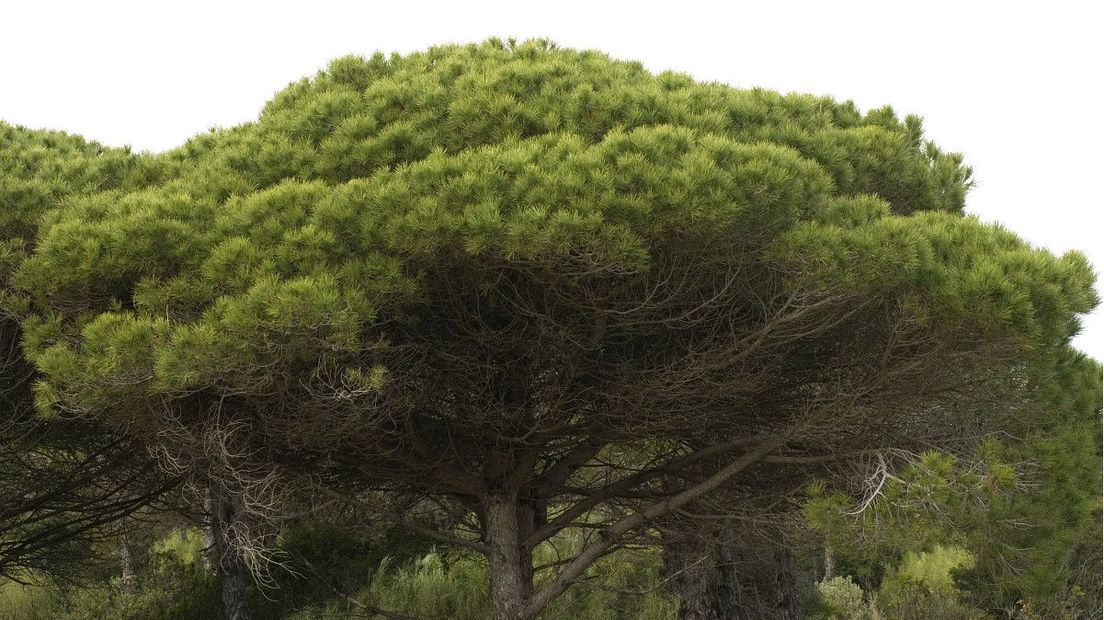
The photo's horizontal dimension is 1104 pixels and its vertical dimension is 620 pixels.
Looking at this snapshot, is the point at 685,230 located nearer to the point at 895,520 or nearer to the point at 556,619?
the point at 895,520

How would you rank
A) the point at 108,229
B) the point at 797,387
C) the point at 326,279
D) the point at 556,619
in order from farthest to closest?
the point at 556,619 < the point at 797,387 < the point at 108,229 < the point at 326,279

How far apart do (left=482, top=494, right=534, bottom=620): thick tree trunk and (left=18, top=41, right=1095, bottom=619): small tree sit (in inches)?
0.9

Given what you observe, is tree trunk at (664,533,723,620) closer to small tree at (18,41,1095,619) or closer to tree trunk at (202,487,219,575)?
small tree at (18,41,1095,619)

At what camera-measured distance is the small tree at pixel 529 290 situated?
19.8ft

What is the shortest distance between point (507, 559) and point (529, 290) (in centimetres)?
237

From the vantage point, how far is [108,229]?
6711 millimetres

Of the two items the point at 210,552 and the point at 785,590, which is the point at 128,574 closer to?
the point at 210,552

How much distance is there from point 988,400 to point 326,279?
15.7ft

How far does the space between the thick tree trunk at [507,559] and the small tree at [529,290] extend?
23 mm

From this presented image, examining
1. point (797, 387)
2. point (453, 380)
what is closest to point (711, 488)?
point (797, 387)

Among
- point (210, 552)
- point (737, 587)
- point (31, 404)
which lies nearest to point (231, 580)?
point (210, 552)

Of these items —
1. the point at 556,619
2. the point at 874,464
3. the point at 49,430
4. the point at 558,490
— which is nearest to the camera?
the point at 874,464

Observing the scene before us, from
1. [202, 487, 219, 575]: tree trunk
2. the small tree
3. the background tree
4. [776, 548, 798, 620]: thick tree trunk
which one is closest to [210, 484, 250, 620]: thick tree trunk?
[202, 487, 219, 575]: tree trunk

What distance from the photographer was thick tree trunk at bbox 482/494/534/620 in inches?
323
